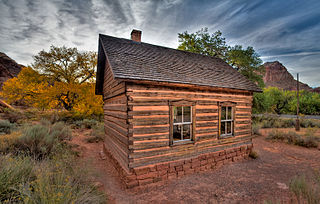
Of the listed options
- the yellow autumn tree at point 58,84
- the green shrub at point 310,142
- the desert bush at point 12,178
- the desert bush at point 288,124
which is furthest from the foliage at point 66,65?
the desert bush at point 288,124

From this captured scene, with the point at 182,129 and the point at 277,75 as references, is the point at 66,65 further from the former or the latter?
the point at 277,75

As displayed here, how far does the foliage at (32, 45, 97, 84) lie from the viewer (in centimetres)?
1616

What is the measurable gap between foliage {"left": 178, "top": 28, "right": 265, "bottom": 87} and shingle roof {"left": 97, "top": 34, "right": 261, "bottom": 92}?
9.20m

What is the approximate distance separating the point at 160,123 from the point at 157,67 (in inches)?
95.5

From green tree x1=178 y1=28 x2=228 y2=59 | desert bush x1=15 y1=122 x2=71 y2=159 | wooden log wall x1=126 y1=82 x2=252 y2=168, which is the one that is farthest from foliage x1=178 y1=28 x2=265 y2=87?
desert bush x1=15 y1=122 x2=71 y2=159

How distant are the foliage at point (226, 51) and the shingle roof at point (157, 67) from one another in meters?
9.20

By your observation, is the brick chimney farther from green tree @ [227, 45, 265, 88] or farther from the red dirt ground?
green tree @ [227, 45, 265, 88]

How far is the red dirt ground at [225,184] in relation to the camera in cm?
432

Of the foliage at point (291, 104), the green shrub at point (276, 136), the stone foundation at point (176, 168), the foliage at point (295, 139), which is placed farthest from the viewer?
the foliage at point (291, 104)

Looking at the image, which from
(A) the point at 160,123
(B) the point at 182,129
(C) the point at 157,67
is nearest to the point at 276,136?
(B) the point at 182,129

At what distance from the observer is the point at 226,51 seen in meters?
17.0

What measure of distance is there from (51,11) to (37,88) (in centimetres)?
1219

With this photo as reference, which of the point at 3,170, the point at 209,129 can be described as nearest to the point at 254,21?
the point at 209,129

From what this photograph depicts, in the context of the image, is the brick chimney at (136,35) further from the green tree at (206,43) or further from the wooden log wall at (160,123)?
the green tree at (206,43)
